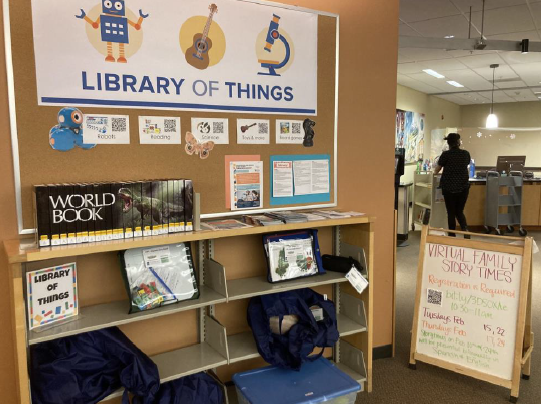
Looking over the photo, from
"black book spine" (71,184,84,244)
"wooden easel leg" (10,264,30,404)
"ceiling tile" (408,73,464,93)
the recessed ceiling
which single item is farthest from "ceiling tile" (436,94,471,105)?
"wooden easel leg" (10,264,30,404)

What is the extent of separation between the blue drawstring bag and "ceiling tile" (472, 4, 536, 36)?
4796mm

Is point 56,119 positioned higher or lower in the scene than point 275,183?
higher

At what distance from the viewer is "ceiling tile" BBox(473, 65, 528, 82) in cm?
805

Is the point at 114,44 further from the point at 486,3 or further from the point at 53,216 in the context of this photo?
the point at 486,3

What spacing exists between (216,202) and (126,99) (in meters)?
0.70

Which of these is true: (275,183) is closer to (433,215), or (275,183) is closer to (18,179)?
(18,179)

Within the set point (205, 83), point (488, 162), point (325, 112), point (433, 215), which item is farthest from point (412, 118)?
point (205, 83)

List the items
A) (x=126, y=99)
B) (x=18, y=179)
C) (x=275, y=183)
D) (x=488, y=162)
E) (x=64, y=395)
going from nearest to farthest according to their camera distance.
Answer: (x=64, y=395) → (x=18, y=179) → (x=126, y=99) → (x=275, y=183) → (x=488, y=162)

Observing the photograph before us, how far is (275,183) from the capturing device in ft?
8.56

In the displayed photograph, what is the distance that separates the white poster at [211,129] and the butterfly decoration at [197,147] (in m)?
0.02

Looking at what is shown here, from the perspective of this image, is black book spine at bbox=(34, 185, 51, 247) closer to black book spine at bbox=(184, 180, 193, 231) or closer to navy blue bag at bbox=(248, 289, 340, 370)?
black book spine at bbox=(184, 180, 193, 231)

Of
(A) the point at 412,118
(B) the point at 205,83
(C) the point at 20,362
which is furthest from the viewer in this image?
(A) the point at 412,118

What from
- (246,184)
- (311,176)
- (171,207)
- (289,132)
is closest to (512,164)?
(311,176)

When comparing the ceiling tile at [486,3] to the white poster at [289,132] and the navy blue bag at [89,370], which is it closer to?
the white poster at [289,132]
